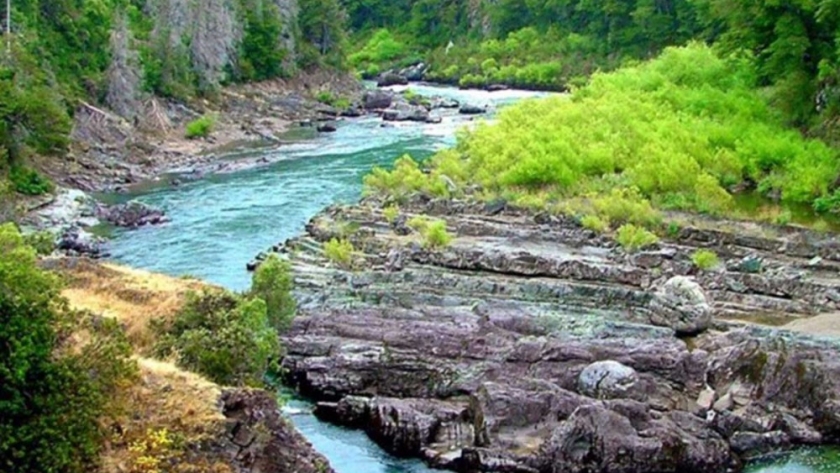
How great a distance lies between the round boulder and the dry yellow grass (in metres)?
11.4

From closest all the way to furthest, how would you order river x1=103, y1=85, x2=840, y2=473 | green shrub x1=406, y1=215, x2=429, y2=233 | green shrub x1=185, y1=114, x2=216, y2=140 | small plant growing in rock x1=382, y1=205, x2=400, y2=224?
river x1=103, y1=85, x2=840, y2=473 < green shrub x1=406, y1=215, x2=429, y2=233 < small plant growing in rock x1=382, y1=205, x2=400, y2=224 < green shrub x1=185, y1=114, x2=216, y2=140

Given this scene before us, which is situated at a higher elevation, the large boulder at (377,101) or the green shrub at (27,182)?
the green shrub at (27,182)

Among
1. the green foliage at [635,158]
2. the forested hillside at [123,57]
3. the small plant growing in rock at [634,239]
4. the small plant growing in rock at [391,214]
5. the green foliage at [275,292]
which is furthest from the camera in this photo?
the forested hillside at [123,57]

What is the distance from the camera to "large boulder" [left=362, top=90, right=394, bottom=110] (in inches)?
3964

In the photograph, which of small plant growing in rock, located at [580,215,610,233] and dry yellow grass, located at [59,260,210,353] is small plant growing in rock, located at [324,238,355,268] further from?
dry yellow grass, located at [59,260,210,353]

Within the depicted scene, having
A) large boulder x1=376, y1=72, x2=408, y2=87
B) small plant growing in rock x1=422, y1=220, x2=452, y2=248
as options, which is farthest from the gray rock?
small plant growing in rock x1=422, y1=220, x2=452, y2=248

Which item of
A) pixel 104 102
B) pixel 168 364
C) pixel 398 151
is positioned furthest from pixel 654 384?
pixel 104 102

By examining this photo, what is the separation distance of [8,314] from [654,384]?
754 inches

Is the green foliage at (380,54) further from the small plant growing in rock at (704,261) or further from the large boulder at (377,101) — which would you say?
the small plant growing in rock at (704,261)

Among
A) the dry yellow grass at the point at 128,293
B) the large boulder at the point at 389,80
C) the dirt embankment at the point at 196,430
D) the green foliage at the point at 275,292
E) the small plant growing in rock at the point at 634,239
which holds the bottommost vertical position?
the large boulder at the point at 389,80

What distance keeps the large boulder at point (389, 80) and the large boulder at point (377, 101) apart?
21.3 metres

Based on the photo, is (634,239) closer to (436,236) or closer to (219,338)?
(436,236)

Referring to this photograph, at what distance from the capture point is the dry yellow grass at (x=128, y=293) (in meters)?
25.9

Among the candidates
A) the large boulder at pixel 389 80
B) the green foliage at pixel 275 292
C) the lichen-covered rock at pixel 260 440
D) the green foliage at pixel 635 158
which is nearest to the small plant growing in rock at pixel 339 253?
the green foliage at pixel 275 292
